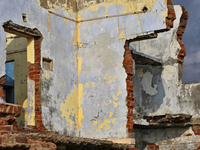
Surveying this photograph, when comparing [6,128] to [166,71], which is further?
[166,71]

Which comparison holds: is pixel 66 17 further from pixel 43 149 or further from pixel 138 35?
pixel 43 149

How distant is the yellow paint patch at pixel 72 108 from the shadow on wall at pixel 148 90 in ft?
11.4

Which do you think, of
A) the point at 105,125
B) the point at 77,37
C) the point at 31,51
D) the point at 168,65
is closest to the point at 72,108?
the point at 105,125

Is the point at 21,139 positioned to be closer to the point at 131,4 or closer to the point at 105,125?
the point at 105,125

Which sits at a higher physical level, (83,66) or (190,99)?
(83,66)

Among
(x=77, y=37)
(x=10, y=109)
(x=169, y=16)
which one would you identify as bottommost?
(x=10, y=109)

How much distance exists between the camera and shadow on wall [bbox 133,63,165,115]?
14.4m

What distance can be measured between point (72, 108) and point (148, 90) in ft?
13.9

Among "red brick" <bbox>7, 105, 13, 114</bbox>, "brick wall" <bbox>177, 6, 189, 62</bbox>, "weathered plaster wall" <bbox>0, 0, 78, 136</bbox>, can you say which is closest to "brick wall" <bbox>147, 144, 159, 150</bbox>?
"brick wall" <bbox>177, 6, 189, 62</bbox>

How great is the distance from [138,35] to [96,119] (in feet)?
8.62

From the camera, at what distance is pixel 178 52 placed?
1442cm

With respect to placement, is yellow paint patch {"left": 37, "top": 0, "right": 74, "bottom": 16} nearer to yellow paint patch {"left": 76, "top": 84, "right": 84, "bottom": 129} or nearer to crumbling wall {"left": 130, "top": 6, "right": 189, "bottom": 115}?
yellow paint patch {"left": 76, "top": 84, "right": 84, "bottom": 129}

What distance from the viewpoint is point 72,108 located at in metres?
11.2

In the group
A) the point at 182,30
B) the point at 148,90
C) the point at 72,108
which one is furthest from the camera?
the point at 182,30
